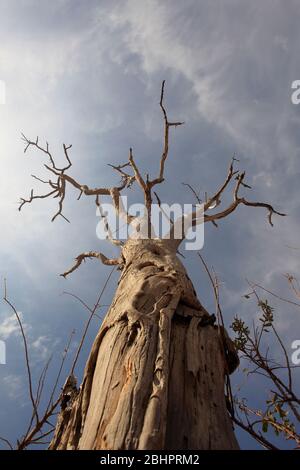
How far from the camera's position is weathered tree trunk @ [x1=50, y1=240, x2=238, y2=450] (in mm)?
1568

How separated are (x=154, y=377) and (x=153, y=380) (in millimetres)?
20

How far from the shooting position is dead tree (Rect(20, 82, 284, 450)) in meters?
1.57

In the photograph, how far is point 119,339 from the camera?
211 cm

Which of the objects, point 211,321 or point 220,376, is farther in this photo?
point 211,321

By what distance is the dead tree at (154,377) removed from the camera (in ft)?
5.16

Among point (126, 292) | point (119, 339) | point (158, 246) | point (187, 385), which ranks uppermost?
point (158, 246)

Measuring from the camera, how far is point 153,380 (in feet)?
5.79

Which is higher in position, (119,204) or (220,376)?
(119,204)

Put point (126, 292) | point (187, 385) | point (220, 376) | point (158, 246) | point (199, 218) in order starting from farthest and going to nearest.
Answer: point (199, 218), point (158, 246), point (126, 292), point (220, 376), point (187, 385)

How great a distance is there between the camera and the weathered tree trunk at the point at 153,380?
157 centimetres

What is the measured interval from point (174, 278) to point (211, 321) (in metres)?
0.53
